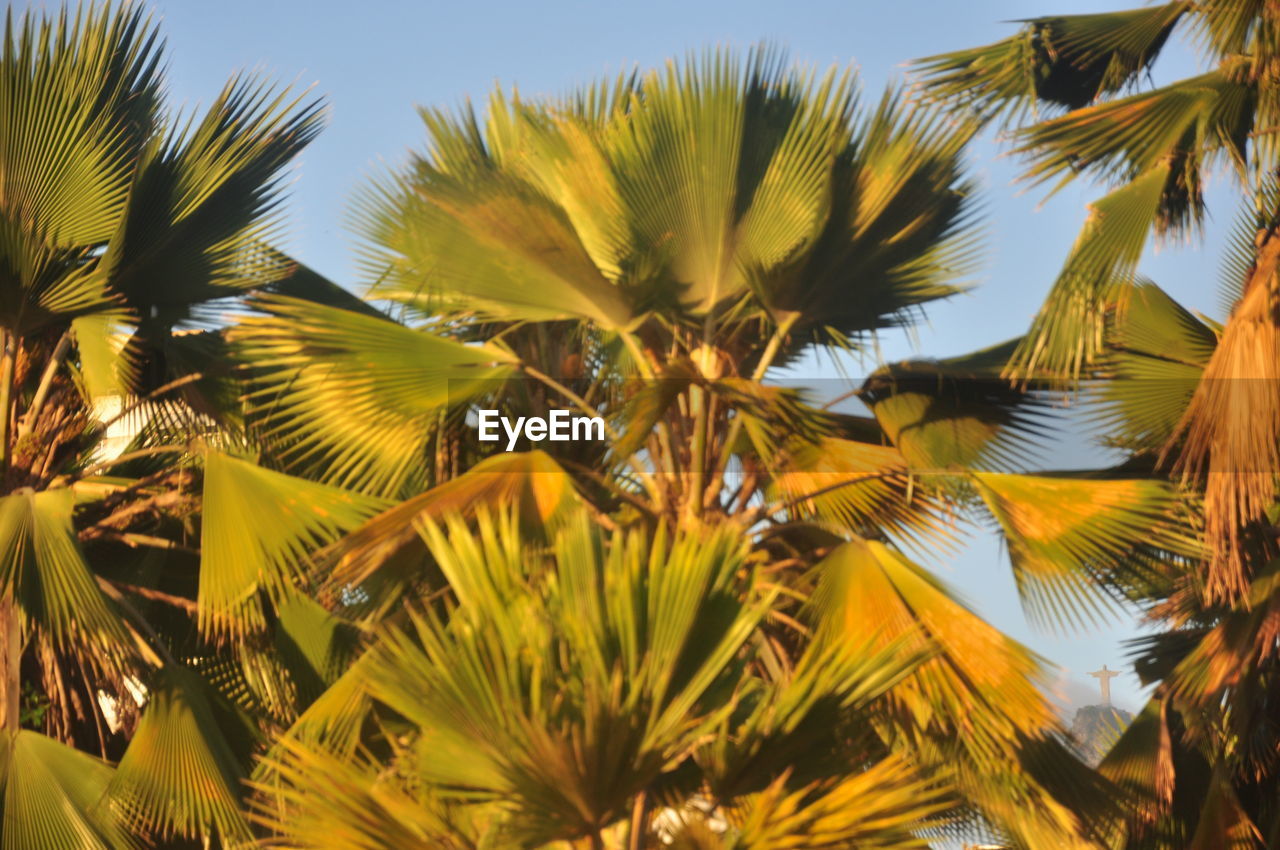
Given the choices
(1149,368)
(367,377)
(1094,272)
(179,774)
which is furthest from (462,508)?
(1149,368)

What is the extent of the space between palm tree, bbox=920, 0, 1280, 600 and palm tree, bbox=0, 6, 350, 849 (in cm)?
357

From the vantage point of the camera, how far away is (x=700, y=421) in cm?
675

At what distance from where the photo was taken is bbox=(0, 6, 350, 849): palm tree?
6.17 metres

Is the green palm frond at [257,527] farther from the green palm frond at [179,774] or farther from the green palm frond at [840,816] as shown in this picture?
the green palm frond at [840,816]

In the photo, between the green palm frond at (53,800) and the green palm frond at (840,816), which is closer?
the green palm frond at (840,816)

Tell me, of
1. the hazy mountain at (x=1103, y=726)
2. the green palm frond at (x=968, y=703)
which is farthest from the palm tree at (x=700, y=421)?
the hazy mountain at (x=1103, y=726)

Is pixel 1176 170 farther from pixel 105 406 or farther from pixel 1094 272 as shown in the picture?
pixel 105 406

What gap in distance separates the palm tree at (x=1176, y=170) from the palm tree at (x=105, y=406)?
3572 mm

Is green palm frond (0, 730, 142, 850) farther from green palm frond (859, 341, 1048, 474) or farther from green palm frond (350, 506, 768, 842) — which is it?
green palm frond (859, 341, 1048, 474)

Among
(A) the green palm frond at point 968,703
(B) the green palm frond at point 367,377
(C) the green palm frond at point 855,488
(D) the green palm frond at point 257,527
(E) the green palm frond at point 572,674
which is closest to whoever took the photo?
(E) the green palm frond at point 572,674

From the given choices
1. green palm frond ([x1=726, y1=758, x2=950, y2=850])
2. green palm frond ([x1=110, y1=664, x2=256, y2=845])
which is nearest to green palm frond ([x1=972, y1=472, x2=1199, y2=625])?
green palm frond ([x1=726, y1=758, x2=950, y2=850])

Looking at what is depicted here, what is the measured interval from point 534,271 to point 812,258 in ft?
4.13

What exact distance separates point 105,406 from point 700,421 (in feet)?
11.6

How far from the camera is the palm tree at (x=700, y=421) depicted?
580cm
